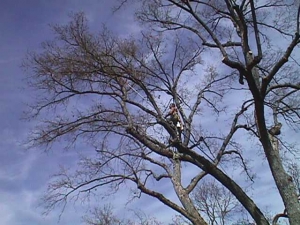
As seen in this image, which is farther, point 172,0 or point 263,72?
point 263,72

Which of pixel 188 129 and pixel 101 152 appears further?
pixel 101 152

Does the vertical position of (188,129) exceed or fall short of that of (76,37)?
it falls short

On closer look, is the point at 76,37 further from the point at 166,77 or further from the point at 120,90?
the point at 166,77

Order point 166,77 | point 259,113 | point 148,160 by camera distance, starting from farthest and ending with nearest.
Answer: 1. point 148,160
2. point 166,77
3. point 259,113

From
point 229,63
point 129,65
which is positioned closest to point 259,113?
point 229,63

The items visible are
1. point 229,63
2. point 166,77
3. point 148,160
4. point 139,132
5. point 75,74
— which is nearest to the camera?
point 229,63

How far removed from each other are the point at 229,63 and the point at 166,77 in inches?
153

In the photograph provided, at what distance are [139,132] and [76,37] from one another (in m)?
3.03

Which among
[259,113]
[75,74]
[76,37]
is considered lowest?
[259,113]

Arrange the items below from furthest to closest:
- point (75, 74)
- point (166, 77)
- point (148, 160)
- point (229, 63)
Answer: point (148, 160) < point (166, 77) < point (75, 74) < point (229, 63)

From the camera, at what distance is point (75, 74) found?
33.4 feet

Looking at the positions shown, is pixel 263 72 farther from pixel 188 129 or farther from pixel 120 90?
pixel 120 90

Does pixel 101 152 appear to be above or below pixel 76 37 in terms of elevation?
below

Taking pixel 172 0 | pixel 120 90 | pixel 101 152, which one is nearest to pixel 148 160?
pixel 101 152
